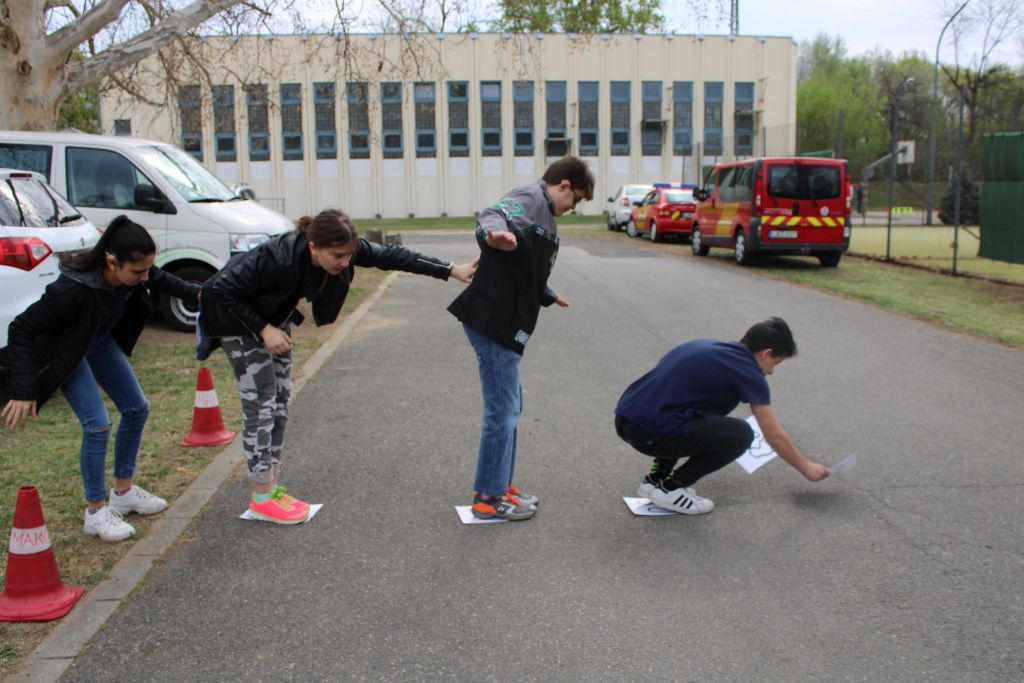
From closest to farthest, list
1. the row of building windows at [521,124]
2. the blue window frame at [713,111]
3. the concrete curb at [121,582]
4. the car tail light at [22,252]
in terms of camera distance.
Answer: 1. the concrete curb at [121,582]
2. the car tail light at [22,252]
3. the row of building windows at [521,124]
4. the blue window frame at [713,111]

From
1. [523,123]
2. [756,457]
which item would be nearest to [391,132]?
[523,123]

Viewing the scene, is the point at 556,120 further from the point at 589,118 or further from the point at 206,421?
the point at 206,421

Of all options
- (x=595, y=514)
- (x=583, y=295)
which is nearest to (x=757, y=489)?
(x=595, y=514)

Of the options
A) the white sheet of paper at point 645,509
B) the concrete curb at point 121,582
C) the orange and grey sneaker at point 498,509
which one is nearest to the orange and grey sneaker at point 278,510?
the concrete curb at point 121,582

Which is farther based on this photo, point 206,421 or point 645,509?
point 206,421

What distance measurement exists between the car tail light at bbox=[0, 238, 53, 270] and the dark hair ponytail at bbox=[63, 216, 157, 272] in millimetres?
3008

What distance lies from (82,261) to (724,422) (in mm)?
3168

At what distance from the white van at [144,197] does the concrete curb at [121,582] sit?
4.62 meters

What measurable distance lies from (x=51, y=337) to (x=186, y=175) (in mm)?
7256

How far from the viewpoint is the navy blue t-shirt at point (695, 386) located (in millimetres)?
4535

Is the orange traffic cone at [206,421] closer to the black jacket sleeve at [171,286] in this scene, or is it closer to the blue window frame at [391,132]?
the black jacket sleeve at [171,286]

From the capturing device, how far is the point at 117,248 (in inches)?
163

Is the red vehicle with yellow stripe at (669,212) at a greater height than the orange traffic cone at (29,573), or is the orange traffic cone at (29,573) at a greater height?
the red vehicle with yellow stripe at (669,212)

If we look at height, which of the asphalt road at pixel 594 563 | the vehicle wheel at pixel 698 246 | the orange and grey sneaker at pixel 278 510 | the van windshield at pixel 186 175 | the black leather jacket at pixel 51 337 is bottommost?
the asphalt road at pixel 594 563
